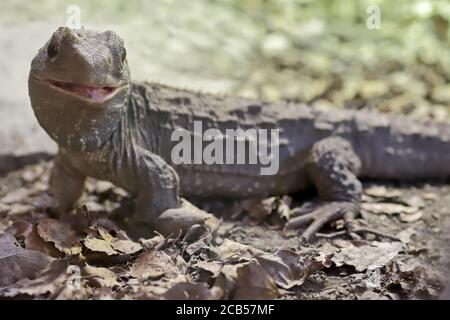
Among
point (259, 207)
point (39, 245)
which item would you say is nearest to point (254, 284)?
point (39, 245)

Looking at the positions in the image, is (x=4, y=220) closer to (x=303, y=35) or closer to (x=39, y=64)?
(x=39, y=64)

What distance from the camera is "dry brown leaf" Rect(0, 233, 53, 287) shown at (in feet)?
13.2

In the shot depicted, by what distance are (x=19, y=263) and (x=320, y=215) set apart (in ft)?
8.35

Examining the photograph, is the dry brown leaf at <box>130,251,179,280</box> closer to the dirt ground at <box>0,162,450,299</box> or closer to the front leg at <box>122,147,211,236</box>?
the dirt ground at <box>0,162,450,299</box>

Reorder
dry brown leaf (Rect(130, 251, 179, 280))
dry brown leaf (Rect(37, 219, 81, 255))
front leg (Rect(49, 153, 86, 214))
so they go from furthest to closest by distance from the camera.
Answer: front leg (Rect(49, 153, 86, 214)), dry brown leaf (Rect(37, 219, 81, 255)), dry brown leaf (Rect(130, 251, 179, 280))

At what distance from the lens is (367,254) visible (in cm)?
454

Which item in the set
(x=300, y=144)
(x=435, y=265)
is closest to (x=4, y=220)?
(x=300, y=144)

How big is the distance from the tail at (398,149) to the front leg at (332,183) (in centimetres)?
23

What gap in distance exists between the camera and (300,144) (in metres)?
5.95

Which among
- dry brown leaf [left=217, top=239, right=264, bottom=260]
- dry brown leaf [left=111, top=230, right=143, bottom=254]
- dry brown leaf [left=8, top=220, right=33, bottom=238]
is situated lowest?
dry brown leaf [left=217, top=239, right=264, bottom=260]

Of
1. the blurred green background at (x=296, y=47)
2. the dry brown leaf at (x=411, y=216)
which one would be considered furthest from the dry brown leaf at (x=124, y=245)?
the blurred green background at (x=296, y=47)

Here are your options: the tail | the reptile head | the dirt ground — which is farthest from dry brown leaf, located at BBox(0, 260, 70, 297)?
the tail

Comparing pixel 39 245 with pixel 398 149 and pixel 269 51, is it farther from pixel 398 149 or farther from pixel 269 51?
pixel 269 51

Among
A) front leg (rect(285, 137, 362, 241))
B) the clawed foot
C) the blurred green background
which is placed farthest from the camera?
the blurred green background
